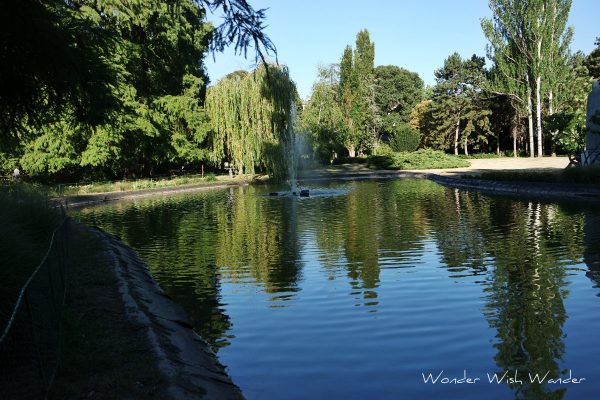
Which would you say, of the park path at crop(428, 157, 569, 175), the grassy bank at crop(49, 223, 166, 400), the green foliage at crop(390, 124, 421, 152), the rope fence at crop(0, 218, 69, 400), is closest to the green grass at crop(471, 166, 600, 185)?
the park path at crop(428, 157, 569, 175)

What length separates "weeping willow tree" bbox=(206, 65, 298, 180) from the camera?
133 ft

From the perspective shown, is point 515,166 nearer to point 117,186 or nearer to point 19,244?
point 117,186

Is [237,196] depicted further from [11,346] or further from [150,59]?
[11,346]

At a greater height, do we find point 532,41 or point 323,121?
point 532,41

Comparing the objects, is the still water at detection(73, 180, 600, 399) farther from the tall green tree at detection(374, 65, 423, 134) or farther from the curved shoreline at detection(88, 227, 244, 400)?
the tall green tree at detection(374, 65, 423, 134)

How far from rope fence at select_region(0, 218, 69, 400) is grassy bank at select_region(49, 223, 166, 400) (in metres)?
0.18

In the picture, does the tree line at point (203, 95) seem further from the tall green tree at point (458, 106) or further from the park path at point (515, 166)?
the park path at point (515, 166)

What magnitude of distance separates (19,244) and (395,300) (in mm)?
5822

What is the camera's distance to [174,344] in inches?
247

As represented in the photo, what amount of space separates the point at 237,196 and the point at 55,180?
22.5 meters

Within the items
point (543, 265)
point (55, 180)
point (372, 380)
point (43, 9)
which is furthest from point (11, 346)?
point (55, 180)

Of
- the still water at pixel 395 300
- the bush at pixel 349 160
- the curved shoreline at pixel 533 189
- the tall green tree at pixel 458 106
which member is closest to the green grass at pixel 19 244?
the still water at pixel 395 300

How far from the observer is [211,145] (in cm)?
4706

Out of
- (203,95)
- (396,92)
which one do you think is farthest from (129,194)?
(396,92)
